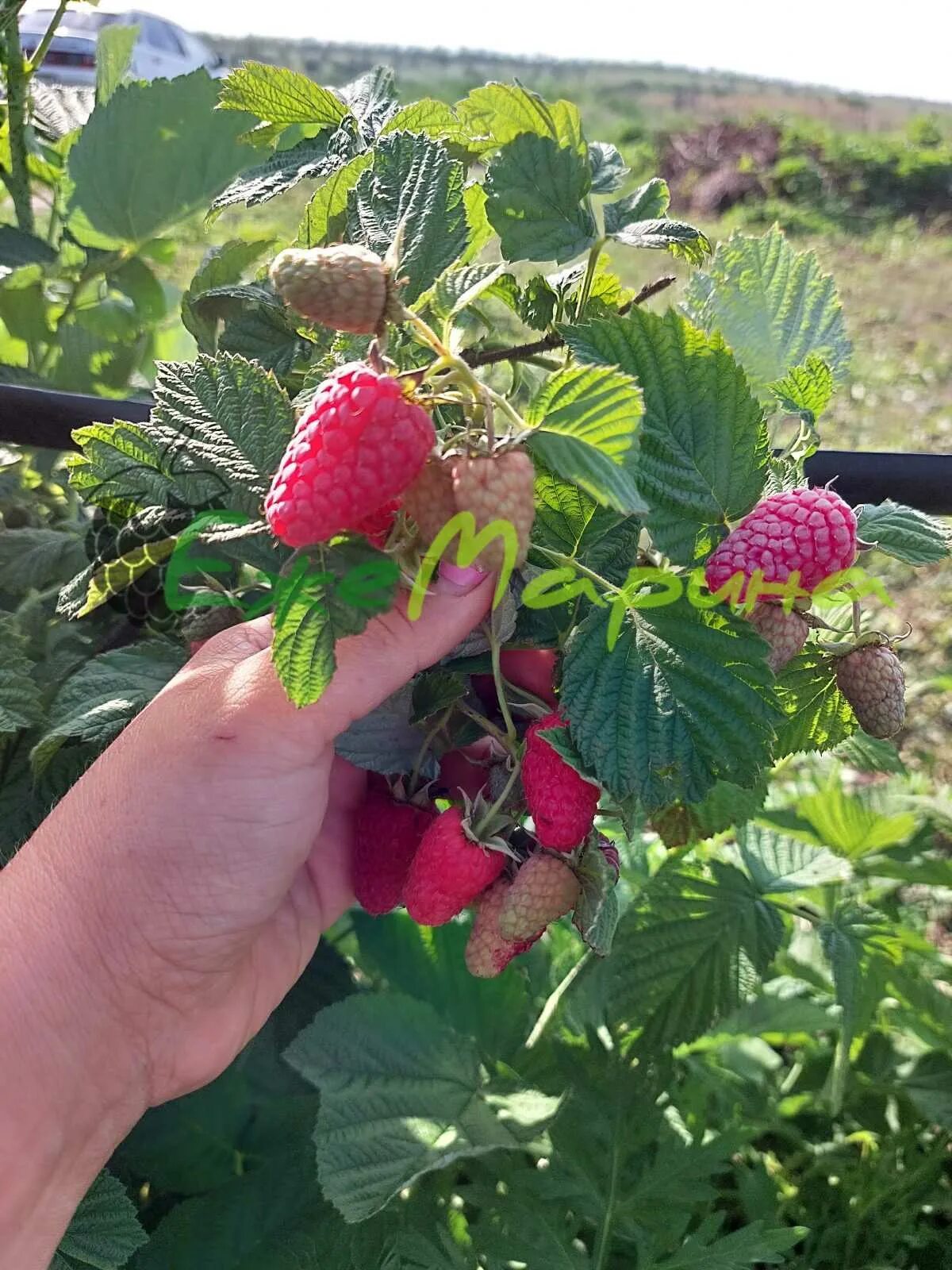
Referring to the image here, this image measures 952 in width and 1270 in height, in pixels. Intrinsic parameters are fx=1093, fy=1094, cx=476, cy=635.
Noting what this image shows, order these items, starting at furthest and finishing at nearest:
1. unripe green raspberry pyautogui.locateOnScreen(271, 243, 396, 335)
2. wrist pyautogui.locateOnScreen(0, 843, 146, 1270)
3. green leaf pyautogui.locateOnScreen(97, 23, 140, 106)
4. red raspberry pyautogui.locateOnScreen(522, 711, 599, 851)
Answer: green leaf pyautogui.locateOnScreen(97, 23, 140, 106) → wrist pyautogui.locateOnScreen(0, 843, 146, 1270) → red raspberry pyautogui.locateOnScreen(522, 711, 599, 851) → unripe green raspberry pyautogui.locateOnScreen(271, 243, 396, 335)

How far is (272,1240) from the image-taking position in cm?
78

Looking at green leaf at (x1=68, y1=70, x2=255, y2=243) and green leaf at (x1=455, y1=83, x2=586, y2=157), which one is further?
green leaf at (x1=68, y1=70, x2=255, y2=243)

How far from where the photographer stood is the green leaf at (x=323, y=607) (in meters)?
0.40

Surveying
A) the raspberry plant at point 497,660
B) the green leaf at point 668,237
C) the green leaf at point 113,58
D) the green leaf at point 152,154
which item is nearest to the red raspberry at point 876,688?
the raspberry plant at point 497,660

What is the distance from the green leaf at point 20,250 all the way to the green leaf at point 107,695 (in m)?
0.34

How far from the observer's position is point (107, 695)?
625 millimetres

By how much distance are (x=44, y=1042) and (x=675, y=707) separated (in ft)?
1.26

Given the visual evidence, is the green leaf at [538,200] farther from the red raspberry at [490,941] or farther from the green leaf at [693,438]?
A: the red raspberry at [490,941]

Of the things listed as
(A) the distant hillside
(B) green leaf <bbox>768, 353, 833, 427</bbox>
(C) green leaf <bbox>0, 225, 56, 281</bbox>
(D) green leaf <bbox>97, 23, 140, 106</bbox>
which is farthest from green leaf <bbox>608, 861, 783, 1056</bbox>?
(A) the distant hillside

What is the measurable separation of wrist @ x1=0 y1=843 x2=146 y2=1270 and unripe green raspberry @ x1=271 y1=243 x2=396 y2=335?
0.34 metres

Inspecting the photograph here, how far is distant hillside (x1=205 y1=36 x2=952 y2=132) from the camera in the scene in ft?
27.1

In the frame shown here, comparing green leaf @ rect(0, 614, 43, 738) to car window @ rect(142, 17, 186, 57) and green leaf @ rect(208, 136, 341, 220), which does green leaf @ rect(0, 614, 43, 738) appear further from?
car window @ rect(142, 17, 186, 57)

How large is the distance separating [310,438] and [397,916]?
632mm

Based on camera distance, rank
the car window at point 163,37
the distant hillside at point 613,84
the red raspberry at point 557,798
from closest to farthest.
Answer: the red raspberry at point 557,798 < the car window at point 163,37 < the distant hillside at point 613,84
